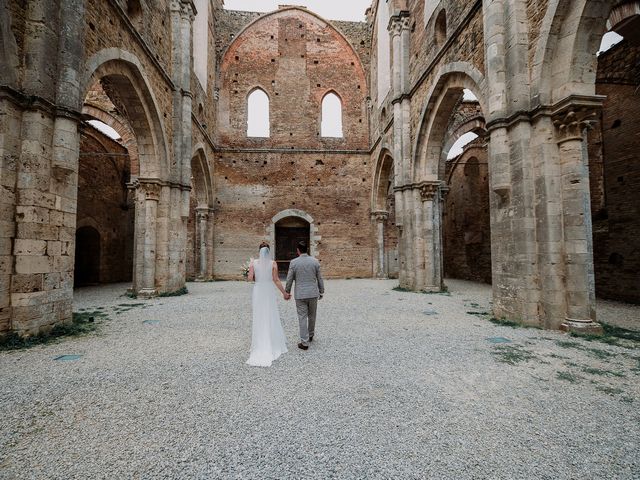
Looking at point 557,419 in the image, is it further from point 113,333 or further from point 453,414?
point 113,333

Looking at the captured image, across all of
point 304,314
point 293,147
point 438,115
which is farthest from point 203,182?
point 304,314

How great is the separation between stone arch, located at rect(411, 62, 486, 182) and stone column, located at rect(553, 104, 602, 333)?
7.88ft

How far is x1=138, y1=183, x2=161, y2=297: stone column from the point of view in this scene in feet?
29.9

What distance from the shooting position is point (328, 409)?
2.56 meters

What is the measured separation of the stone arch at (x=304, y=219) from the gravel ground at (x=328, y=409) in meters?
11.2

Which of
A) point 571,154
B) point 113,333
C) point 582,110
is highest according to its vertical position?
point 582,110

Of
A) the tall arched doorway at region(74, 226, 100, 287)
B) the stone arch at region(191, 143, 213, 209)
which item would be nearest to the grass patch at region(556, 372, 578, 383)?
the stone arch at region(191, 143, 213, 209)

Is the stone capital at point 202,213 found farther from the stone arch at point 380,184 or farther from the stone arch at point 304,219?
the stone arch at point 380,184

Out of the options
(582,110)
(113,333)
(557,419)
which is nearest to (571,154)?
(582,110)

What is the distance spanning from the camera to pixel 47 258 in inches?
188

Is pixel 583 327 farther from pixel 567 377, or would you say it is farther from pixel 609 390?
pixel 609 390

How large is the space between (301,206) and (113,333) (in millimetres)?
11882

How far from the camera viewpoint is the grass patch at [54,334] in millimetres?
4264

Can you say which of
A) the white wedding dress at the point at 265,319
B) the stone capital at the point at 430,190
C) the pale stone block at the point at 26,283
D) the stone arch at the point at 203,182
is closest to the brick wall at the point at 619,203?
the stone capital at the point at 430,190
